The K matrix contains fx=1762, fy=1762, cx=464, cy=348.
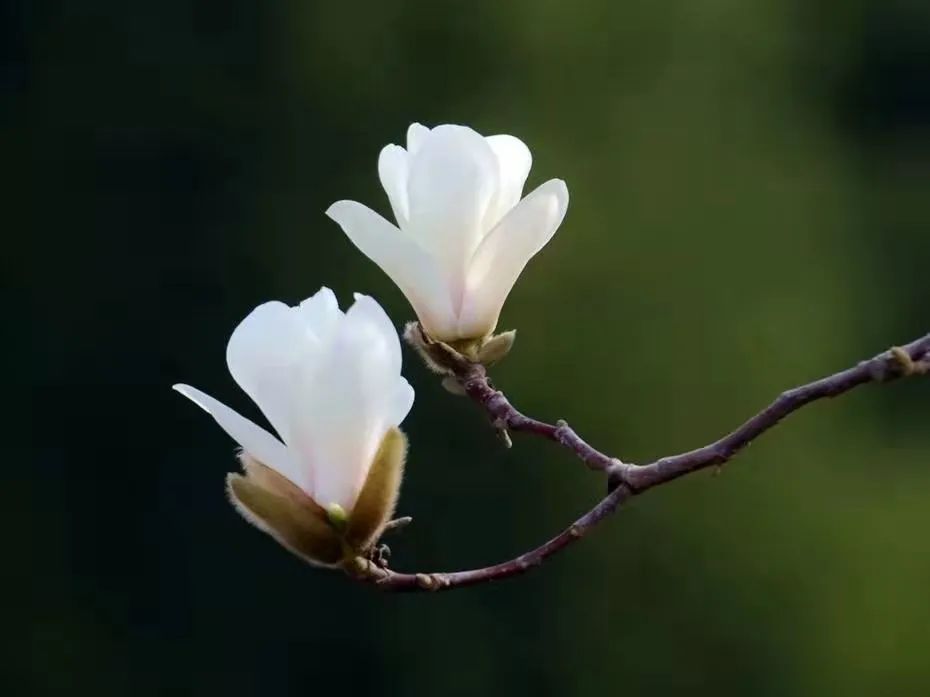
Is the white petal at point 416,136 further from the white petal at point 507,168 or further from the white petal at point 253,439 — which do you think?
the white petal at point 253,439

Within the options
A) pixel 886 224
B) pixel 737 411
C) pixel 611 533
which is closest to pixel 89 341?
pixel 611 533

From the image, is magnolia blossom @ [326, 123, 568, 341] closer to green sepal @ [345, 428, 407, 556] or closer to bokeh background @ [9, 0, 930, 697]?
green sepal @ [345, 428, 407, 556]

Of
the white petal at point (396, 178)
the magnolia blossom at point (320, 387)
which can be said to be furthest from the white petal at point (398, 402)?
the white petal at point (396, 178)

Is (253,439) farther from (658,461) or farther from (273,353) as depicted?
(658,461)

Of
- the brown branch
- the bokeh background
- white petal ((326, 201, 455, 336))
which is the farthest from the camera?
the bokeh background

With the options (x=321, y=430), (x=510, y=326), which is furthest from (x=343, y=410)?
(x=510, y=326)

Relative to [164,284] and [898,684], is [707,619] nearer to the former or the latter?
[898,684]

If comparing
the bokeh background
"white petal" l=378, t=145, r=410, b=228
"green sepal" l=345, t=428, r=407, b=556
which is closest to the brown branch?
"green sepal" l=345, t=428, r=407, b=556
